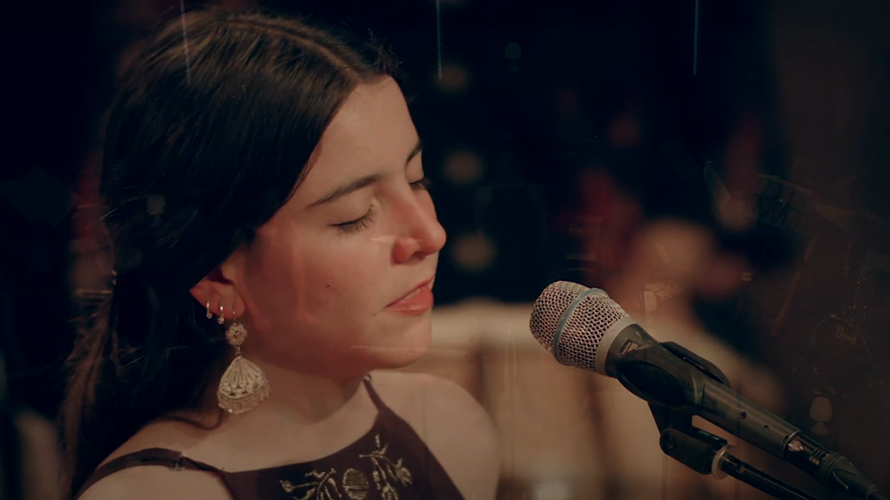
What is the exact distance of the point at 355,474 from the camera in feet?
5.82

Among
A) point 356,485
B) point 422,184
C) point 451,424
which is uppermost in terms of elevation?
point 422,184

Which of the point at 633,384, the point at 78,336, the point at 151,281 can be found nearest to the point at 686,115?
the point at 633,384

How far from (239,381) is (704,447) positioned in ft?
3.52

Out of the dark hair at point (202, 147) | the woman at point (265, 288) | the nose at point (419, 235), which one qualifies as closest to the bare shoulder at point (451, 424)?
the woman at point (265, 288)

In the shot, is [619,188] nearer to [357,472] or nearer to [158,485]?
[357,472]

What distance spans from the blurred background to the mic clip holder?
Answer: 279 millimetres

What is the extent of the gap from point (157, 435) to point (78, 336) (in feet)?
1.14

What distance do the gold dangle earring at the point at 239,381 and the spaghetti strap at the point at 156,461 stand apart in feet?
0.54

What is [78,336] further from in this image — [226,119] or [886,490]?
[886,490]

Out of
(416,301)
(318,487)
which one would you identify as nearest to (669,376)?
(416,301)

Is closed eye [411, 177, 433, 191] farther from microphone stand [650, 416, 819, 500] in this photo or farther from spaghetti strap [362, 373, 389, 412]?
microphone stand [650, 416, 819, 500]

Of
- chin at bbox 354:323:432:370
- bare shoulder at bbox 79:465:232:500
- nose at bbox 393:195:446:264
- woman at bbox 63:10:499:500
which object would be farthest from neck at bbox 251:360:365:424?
nose at bbox 393:195:446:264

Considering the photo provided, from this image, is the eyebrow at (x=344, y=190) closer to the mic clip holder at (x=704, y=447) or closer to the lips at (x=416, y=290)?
the lips at (x=416, y=290)

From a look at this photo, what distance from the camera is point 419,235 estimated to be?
63.3 inches
